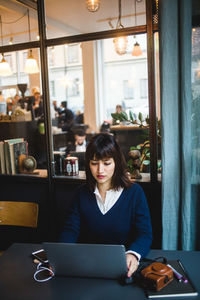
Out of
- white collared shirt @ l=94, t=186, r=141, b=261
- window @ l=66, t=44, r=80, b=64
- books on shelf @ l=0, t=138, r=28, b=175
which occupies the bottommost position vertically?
white collared shirt @ l=94, t=186, r=141, b=261

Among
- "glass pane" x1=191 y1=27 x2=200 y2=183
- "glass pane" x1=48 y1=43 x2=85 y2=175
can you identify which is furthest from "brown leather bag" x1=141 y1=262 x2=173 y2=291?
"glass pane" x1=48 y1=43 x2=85 y2=175

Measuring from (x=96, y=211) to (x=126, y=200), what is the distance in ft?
0.57

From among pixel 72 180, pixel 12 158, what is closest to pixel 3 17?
pixel 12 158

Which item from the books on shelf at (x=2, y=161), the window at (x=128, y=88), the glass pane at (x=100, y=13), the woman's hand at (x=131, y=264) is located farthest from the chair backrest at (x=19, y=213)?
the window at (x=128, y=88)

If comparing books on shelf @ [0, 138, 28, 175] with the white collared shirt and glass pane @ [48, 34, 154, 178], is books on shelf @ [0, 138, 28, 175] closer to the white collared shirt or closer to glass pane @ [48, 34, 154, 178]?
the white collared shirt

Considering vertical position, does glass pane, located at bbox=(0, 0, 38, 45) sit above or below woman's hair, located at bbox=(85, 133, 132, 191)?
above

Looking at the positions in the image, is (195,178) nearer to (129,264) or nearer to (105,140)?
(105,140)

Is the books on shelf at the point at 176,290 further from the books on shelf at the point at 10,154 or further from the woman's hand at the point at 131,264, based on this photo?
the books on shelf at the point at 10,154

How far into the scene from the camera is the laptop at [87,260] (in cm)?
111

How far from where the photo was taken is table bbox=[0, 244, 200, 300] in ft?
3.54

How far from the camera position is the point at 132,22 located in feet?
7.30

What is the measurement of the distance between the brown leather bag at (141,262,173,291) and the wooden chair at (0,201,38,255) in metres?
1.09

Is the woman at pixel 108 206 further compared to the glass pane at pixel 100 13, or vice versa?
the glass pane at pixel 100 13

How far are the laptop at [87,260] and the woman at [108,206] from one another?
0.38 metres
